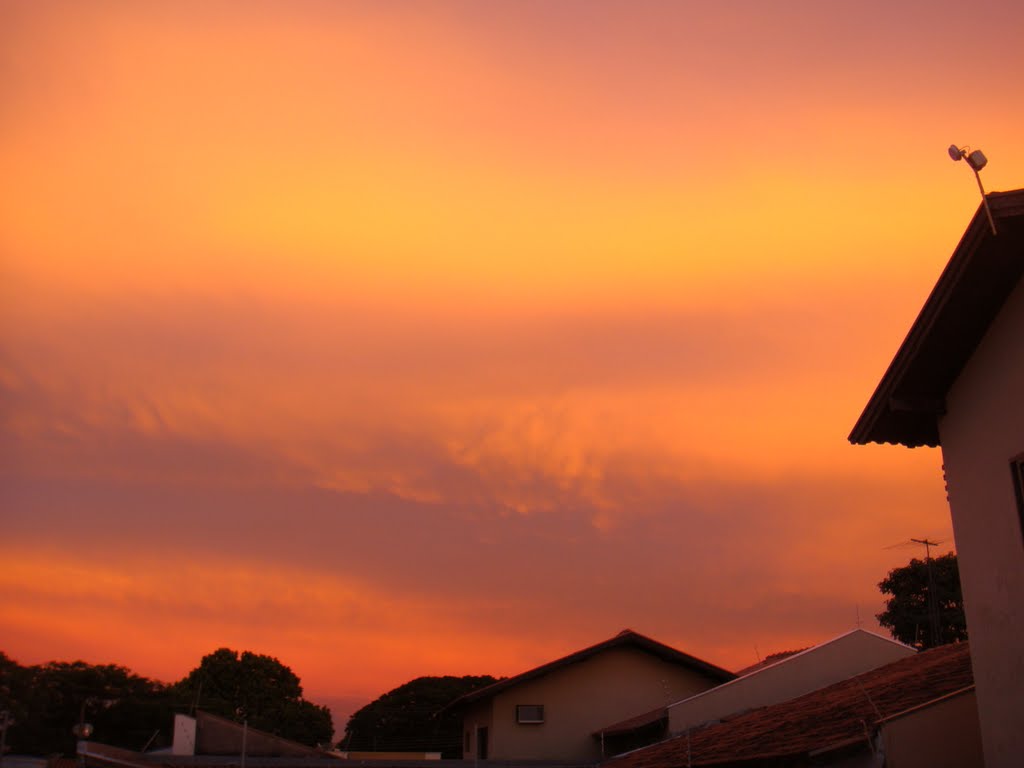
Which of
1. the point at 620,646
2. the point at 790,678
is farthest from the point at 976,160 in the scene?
the point at 620,646

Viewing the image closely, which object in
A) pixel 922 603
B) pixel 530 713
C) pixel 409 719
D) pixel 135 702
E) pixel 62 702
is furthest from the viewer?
pixel 409 719

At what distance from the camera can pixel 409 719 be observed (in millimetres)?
64188

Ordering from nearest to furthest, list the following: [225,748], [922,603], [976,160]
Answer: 1. [976,160]
2. [225,748]
3. [922,603]

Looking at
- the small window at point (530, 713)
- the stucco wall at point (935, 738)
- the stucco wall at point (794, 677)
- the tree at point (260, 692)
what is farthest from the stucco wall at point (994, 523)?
the tree at point (260, 692)

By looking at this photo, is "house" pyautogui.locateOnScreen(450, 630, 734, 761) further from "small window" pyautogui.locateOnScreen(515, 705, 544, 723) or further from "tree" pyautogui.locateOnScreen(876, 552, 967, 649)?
"tree" pyautogui.locateOnScreen(876, 552, 967, 649)

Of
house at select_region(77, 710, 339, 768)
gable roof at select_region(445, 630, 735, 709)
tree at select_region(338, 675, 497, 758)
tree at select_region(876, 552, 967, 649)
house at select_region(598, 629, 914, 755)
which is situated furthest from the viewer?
tree at select_region(338, 675, 497, 758)

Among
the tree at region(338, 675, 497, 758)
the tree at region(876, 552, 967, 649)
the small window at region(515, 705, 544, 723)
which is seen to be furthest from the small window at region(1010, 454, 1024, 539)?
the tree at region(338, 675, 497, 758)

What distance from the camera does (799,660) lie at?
92.8 feet

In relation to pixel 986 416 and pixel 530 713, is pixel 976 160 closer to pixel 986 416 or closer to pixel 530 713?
pixel 986 416

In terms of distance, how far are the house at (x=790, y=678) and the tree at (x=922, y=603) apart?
59.9 ft

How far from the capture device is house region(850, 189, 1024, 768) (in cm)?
1165

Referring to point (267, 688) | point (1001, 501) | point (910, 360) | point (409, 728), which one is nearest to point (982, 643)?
point (1001, 501)

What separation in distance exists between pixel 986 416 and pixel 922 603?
38.2 metres

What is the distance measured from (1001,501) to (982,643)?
177 cm
